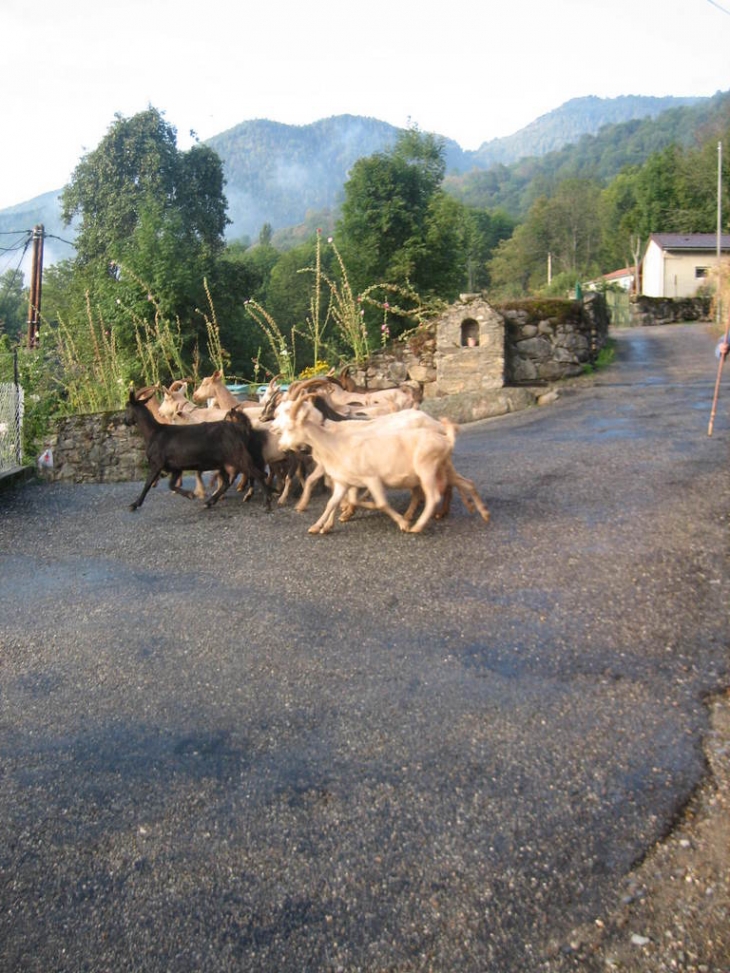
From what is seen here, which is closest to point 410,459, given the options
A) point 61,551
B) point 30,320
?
point 61,551

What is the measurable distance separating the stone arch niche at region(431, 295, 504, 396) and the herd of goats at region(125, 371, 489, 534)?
230 inches

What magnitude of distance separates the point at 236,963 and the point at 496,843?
1.11 meters

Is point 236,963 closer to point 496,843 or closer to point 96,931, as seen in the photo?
point 96,931

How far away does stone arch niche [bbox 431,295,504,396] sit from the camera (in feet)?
58.1

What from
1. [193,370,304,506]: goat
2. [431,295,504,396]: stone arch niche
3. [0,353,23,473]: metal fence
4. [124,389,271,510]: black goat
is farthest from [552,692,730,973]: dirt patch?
[431,295,504,396]: stone arch niche

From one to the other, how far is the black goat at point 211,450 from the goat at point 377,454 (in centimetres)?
128

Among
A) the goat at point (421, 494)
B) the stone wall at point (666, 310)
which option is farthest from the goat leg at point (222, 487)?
the stone wall at point (666, 310)

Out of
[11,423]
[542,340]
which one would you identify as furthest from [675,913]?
[542,340]

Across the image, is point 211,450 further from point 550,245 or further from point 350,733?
point 550,245

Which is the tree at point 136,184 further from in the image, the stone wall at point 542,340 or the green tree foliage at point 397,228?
the stone wall at point 542,340

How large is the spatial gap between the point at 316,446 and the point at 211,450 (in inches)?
75.3

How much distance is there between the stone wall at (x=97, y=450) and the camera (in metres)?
14.6

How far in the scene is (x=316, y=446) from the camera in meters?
8.47

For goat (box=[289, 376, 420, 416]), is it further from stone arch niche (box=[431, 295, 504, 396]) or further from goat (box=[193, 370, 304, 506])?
stone arch niche (box=[431, 295, 504, 396])
